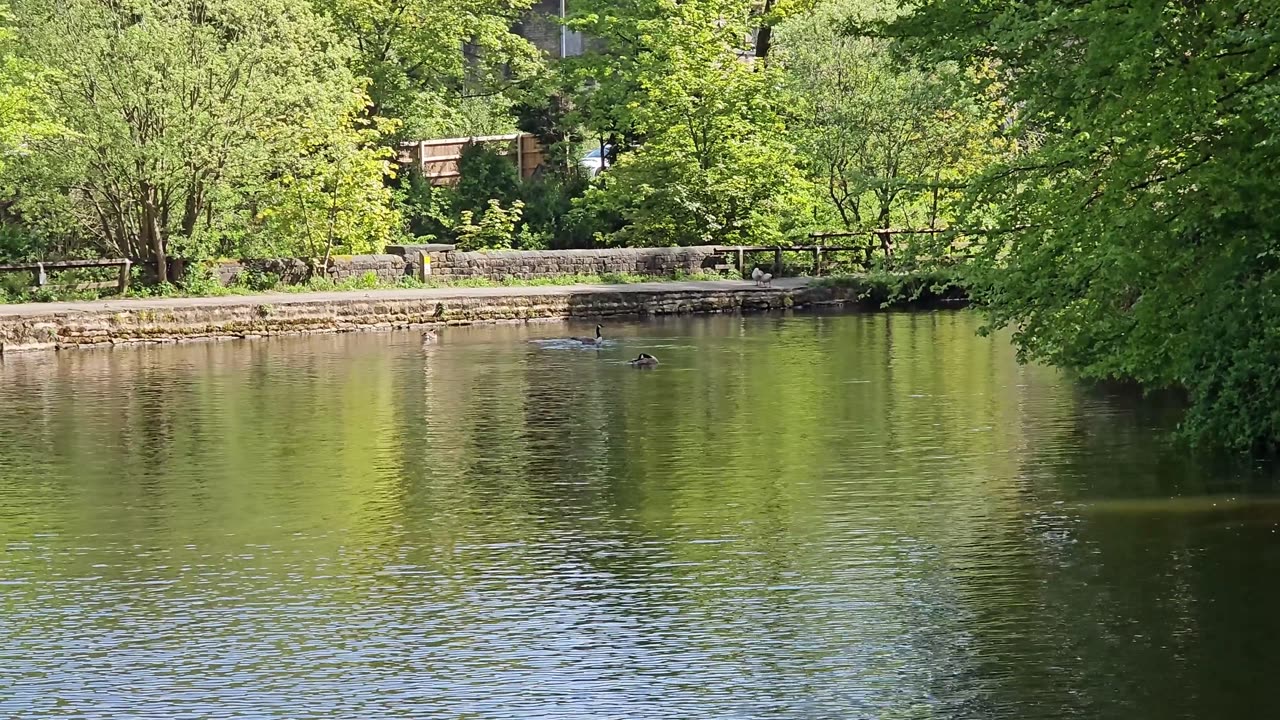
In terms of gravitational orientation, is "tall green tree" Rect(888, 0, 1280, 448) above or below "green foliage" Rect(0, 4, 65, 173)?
below

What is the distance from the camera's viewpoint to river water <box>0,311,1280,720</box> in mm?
9992

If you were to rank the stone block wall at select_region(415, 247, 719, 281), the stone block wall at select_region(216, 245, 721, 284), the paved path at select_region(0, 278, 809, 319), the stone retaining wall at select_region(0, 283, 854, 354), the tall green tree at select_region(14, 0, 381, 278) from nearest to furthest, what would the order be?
the stone retaining wall at select_region(0, 283, 854, 354) < the paved path at select_region(0, 278, 809, 319) < the tall green tree at select_region(14, 0, 381, 278) < the stone block wall at select_region(216, 245, 721, 284) < the stone block wall at select_region(415, 247, 719, 281)

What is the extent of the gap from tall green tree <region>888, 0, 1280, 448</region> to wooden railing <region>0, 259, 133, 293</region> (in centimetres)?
2159

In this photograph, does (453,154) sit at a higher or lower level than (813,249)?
higher

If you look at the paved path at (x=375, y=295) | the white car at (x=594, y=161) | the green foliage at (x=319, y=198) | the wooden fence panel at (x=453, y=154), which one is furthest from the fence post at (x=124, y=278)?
the white car at (x=594, y=161)

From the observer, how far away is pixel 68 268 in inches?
1401

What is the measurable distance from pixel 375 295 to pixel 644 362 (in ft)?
33.9

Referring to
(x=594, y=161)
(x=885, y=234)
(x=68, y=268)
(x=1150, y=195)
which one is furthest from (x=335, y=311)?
(x=1150, y=195)

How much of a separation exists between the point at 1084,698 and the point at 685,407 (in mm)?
12489

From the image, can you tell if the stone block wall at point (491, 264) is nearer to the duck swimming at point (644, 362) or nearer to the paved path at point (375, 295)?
the paved path at point (375, 295)

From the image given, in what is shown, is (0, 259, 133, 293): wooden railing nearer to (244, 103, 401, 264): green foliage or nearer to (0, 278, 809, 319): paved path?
(0, 278, 809, 319): paved path

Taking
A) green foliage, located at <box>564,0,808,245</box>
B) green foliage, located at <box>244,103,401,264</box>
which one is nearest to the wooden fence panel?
green foliage, located at <box>564,0,808,245</box>

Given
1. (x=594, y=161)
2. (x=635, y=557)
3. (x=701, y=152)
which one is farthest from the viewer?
(x=594, y=161)

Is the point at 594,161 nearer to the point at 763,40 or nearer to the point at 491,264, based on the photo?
the point at 763,40
